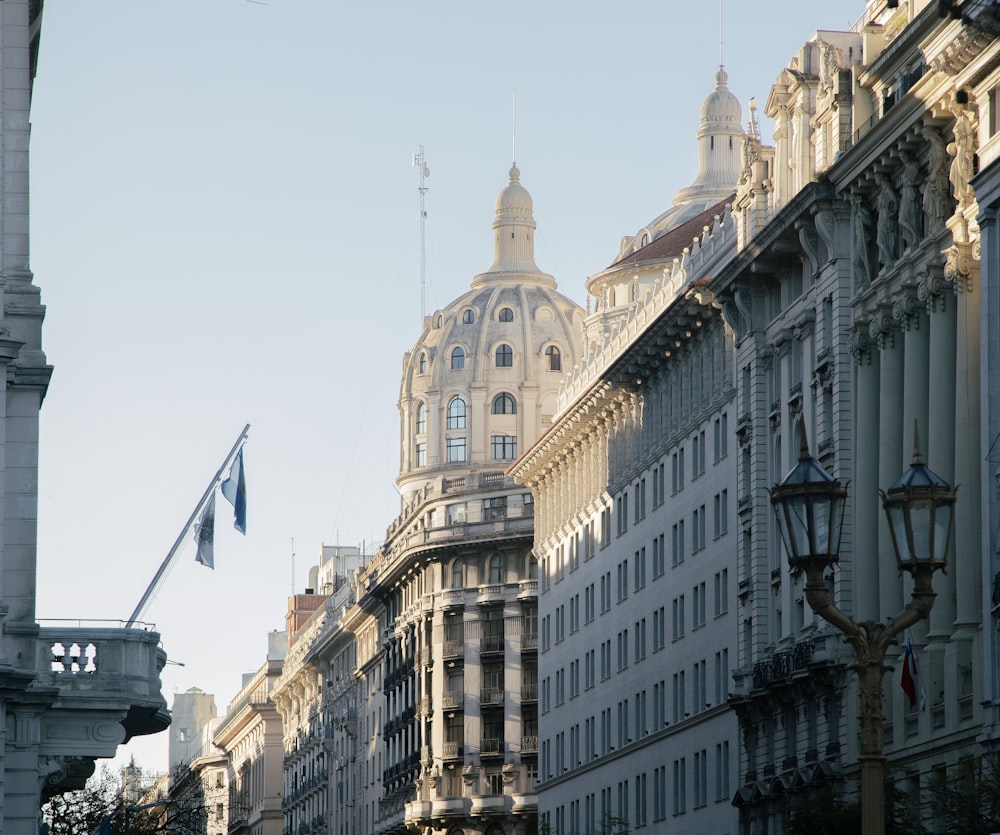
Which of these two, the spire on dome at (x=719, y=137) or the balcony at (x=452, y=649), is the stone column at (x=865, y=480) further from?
the spire on dome at (x=719, y=137)

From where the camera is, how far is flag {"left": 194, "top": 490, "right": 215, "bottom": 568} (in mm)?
56625

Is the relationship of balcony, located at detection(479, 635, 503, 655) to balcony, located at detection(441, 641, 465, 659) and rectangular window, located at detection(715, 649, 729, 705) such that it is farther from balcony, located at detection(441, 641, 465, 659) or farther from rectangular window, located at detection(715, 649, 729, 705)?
rectangular window, located at detection(715, 649, 729, 705)

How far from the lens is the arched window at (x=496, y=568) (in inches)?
5487

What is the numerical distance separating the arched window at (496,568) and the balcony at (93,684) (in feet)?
300

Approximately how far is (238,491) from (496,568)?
8241 cm

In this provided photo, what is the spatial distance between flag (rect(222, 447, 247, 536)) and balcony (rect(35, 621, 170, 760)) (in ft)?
30.6

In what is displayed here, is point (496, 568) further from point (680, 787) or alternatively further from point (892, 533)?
point (892, 533)

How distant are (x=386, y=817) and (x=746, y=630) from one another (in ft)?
246

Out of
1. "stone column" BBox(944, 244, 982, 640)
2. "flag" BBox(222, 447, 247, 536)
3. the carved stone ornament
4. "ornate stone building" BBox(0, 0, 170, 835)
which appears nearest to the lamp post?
"ornate stone building" BBox(0, 0, 170, 835)

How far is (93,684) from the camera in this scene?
4738cm

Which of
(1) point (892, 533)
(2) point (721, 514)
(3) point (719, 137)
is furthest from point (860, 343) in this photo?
(3) point (719, 137)

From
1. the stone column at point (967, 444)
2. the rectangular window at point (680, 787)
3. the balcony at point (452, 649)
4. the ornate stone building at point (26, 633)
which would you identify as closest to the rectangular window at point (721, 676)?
the rectangular window at point (680, 787)

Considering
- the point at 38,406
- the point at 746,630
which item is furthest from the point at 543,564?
the point at 38,406

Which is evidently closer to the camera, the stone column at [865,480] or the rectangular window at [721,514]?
the stone column at [865,480]
